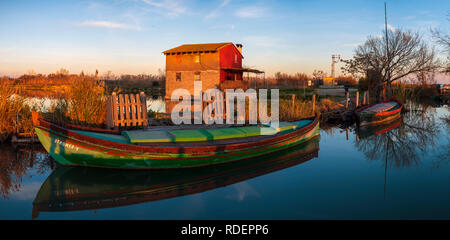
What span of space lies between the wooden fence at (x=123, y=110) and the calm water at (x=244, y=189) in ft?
8.24

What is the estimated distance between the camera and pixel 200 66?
3500 centimetres

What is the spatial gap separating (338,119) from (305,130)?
35.9 ft

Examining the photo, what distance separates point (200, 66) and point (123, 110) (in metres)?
23.9

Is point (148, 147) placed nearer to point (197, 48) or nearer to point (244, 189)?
point (244, 189)

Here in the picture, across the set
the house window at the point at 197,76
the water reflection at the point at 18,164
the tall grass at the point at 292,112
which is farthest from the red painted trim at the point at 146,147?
the house window at the point at 197,76

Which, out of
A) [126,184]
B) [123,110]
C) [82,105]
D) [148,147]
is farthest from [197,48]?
[126,184]

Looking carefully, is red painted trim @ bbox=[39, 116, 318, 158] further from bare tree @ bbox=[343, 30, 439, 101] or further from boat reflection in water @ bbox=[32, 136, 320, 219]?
bare tree @ bbox=[343, 30, 439, 101]

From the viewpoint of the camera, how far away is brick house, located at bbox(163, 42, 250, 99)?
34.5 metres

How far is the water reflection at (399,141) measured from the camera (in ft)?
39.2

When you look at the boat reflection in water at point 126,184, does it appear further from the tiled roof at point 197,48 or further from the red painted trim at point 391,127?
the tiled roof at point 197,48

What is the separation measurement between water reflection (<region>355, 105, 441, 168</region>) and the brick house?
62.8 ft

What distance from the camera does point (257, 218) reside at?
6.39m
